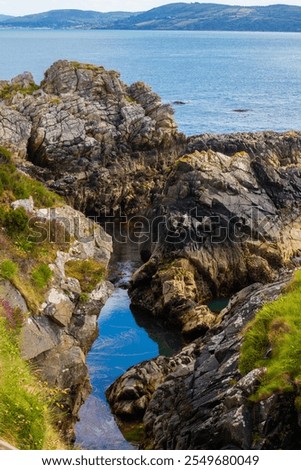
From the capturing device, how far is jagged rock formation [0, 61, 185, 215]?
201ft

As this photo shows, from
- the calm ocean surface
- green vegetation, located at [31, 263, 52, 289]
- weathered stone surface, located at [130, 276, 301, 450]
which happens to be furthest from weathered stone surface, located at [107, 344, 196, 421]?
the calm ocean surface

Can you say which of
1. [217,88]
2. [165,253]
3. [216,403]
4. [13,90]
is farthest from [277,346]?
[217,88]

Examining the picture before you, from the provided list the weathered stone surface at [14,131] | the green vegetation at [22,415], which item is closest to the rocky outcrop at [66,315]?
the green vegetation at [22,415]

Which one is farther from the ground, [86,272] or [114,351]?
[86,272]

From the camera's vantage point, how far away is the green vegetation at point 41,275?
883 inches

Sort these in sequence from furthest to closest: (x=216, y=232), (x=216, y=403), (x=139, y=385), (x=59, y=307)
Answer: (x=216, y=232)
(x=139, y=385)
(x=59, y=307)
(x=216, y=403)

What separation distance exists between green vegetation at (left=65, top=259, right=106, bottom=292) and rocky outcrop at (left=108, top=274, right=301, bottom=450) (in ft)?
15.9

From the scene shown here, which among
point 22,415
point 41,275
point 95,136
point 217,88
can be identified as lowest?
point 217,88

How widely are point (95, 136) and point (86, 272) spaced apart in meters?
40.6

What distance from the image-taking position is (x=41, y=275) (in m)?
22.7

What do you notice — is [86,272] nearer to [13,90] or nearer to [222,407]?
[222,407]

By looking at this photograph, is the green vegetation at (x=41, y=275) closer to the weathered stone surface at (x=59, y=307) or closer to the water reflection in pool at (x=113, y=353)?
the weathered stone surface at (x=59, y=307)

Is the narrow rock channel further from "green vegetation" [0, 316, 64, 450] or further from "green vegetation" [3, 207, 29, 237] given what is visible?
"green vegetation" [0, 316, 64, 450]

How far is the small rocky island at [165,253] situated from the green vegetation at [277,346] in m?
0.05
